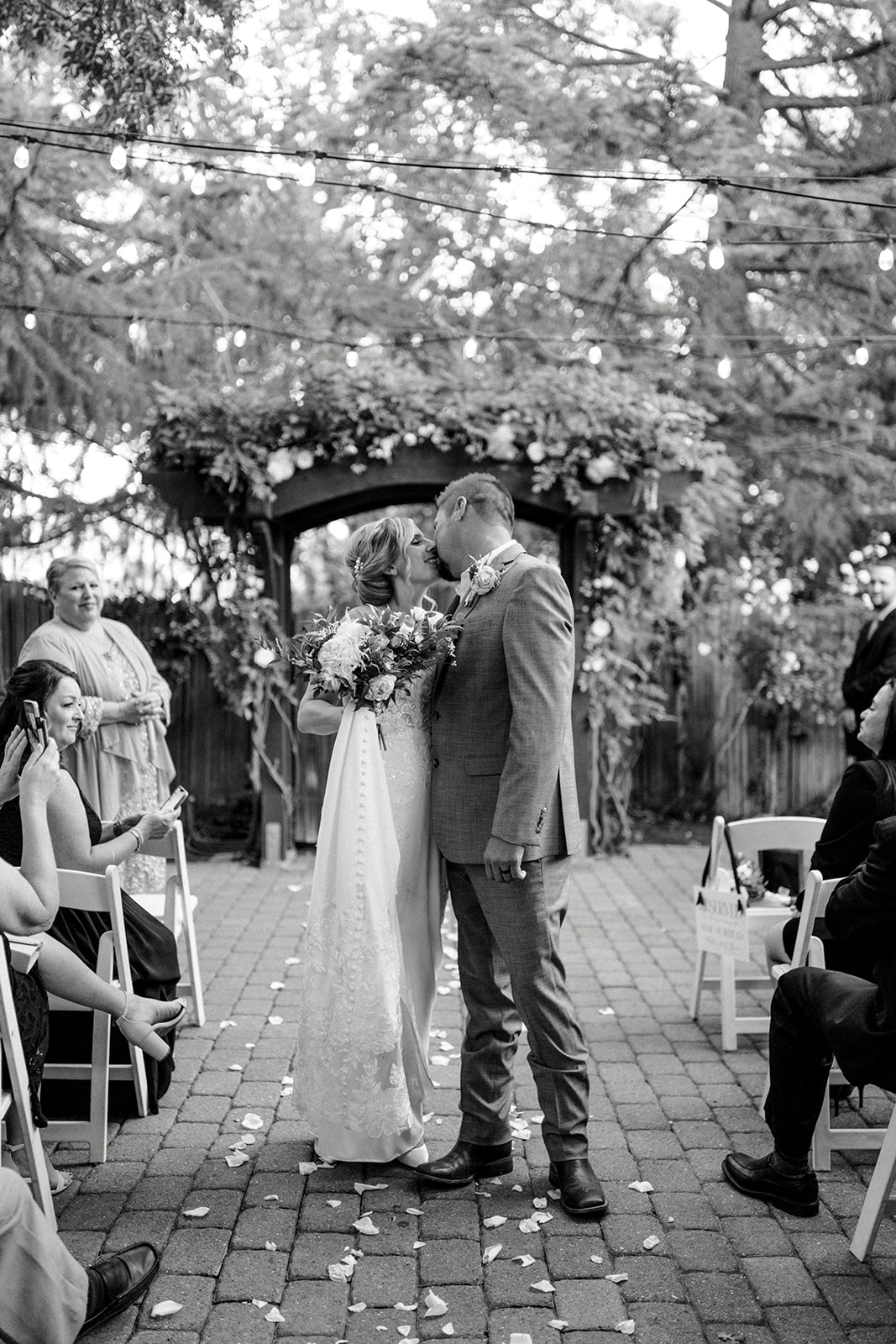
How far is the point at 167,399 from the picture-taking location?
8.14 m

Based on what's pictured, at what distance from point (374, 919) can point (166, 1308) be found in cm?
116

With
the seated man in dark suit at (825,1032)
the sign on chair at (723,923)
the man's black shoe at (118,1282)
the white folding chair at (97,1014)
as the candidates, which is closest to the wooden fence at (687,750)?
the sign on chair at (723,923)

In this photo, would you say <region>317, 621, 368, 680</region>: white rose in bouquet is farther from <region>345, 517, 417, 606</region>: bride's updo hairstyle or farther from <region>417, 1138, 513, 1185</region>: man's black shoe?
<region>417, 1138, 513, 1185</region>: man's black shoe

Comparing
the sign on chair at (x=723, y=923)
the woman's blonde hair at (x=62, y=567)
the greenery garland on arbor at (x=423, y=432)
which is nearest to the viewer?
the sign on chair at (x=723, y=923)

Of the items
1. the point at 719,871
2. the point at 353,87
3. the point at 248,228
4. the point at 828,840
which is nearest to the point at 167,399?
the point at 248,228

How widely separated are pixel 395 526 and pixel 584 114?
748 cm

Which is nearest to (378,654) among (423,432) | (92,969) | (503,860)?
(503,860)

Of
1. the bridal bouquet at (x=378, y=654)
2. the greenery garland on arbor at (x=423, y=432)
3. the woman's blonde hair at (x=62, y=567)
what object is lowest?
the bridal bouquet at (x=378, y=654)

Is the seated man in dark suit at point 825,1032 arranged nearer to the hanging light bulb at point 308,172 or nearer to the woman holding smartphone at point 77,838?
the woman holding smartphone at point 77,838

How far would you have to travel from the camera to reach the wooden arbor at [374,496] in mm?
8289

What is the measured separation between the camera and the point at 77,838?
3.99 m

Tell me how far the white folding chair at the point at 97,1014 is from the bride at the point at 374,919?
0.64 metres

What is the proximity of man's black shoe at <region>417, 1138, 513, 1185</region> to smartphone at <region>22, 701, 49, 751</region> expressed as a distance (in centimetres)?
171

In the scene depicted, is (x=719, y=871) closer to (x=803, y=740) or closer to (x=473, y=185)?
(x=803, y=740)
